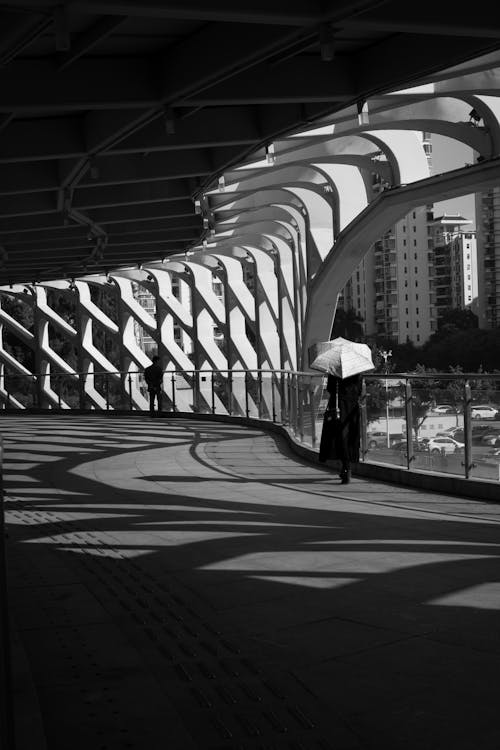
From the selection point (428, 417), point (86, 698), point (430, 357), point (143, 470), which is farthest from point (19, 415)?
point (430, 357)

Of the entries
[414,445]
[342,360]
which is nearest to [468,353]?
[342,360]

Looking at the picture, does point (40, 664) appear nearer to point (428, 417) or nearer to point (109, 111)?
point (428, 417)

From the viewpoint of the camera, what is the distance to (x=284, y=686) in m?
4.87

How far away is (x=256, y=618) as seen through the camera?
242 inches

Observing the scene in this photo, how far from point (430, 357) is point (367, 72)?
9413cm

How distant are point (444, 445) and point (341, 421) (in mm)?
1484

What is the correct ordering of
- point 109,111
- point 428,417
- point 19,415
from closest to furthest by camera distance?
1. point 428,417
2. point 109,111
3. point 19,415

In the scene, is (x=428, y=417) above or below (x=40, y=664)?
above

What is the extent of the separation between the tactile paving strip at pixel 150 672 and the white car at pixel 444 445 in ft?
15.6

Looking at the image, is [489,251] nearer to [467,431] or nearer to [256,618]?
[467,431]

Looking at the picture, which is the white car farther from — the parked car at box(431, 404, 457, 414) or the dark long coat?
the dark long coat

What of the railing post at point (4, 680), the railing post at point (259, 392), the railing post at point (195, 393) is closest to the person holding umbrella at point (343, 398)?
the railing post at point (4, 680)

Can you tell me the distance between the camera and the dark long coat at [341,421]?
12.7 meters

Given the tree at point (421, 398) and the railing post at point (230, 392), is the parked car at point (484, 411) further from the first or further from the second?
the railing post at point (230, 392)
